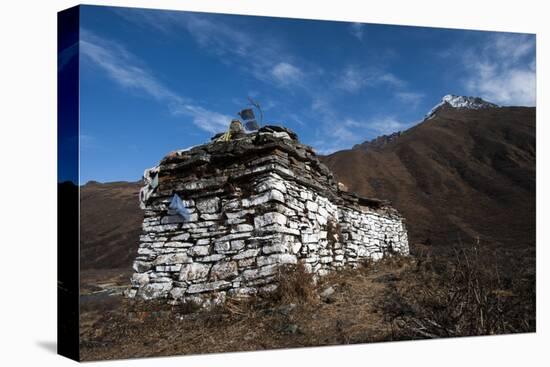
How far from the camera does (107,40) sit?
15.5ft

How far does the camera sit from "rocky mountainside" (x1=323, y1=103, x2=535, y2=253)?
6.89 m

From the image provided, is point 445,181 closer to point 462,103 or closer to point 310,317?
point 462,103

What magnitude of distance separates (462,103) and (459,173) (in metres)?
2.03

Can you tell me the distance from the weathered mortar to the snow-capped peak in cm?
199

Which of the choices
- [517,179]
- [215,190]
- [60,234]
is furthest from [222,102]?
[517,179]

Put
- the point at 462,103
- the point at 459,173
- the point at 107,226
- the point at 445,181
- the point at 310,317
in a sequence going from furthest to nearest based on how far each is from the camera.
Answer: the point at 445,181
the point at 459,173
the point at 462,103
the point at 107,226
the point at 310,317

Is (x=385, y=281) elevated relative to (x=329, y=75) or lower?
lower

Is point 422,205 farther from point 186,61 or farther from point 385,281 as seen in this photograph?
point 186,61

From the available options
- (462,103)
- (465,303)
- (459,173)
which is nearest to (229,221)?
(465,303)

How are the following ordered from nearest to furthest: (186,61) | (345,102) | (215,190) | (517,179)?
(186,61) → (215,190) → (345,102) → (517,179)

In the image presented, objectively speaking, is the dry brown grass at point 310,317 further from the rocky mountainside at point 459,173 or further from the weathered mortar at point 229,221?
the rocky mountainside at point 459,173

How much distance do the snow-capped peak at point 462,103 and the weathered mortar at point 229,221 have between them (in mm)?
1994

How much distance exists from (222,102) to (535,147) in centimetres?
456

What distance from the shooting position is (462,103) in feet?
22.3
